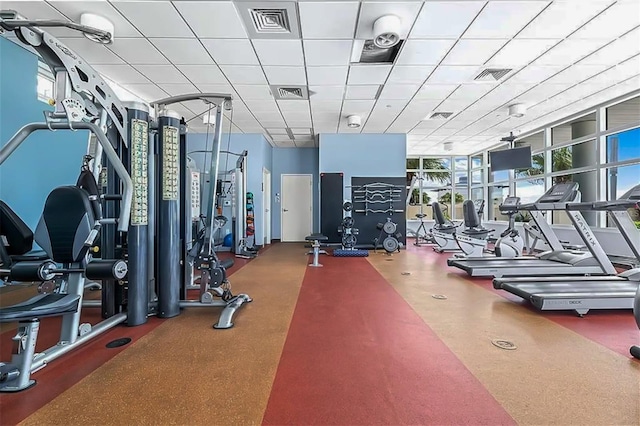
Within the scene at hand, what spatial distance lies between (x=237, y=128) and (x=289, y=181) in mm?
2868

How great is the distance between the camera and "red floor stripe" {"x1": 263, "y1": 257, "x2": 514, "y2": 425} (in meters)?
1.57

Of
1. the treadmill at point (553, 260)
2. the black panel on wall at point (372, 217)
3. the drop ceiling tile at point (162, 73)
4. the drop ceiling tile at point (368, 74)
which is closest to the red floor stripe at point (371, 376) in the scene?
the treadmill at point (553, 260)

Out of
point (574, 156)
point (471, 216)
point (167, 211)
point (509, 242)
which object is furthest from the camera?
point (574, 156)

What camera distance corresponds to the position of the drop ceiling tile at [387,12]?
3.13 m

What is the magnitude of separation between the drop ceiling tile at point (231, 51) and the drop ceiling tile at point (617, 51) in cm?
466

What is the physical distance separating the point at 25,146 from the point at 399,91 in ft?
18.3

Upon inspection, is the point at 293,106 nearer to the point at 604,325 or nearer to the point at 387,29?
the point at 387,29

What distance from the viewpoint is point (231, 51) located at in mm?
4051

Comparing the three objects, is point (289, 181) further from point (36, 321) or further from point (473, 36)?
point (36, 321)

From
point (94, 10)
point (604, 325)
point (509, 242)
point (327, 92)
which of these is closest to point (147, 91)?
point (94, 10)

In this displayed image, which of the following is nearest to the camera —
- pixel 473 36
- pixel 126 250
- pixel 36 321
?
pixel 36 321

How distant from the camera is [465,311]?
3199 mm

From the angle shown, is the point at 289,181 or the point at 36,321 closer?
the point at 36,321

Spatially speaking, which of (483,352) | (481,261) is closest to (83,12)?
(483,352)
